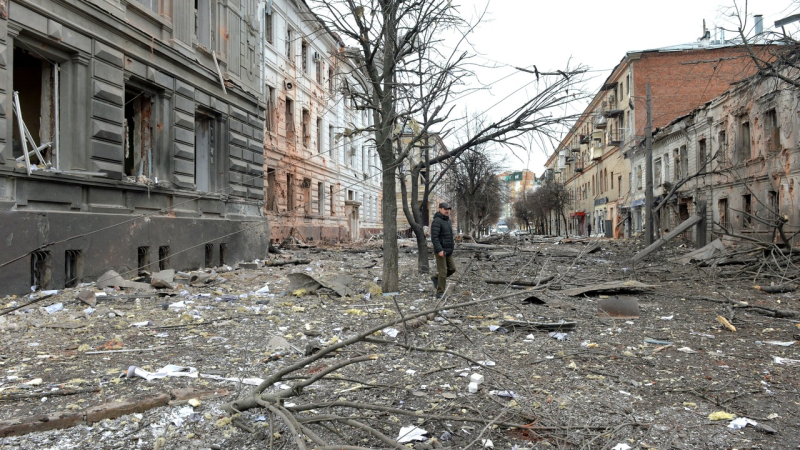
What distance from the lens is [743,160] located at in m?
18.8

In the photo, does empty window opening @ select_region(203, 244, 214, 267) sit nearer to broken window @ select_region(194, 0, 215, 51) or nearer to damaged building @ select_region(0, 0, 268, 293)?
damaged building @ select_region(0, 0, 268, 293)

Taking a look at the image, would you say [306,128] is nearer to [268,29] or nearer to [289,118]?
[289,118]

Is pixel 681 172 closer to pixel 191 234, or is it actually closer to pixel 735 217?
pixel 735 217

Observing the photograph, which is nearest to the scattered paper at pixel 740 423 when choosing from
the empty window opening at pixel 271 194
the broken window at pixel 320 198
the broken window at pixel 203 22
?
the broken window at pixel 203 22

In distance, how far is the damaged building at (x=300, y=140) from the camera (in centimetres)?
2019

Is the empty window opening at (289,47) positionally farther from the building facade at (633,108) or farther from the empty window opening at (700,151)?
the empty window opening at (700,151)

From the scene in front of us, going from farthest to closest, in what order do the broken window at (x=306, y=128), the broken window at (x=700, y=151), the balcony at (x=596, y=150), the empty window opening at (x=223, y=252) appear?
the balcony at (x=596, y=150), the broken window at (x=306, y=128), the broken window at (x=700, y=151), the empty window opening at (x=223, y=252)

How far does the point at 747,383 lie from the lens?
4.13 metres

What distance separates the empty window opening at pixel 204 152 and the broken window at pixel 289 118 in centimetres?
927

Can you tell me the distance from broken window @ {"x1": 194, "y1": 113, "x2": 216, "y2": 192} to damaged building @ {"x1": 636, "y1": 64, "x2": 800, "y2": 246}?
41.1 feet

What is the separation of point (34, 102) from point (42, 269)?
439 cm

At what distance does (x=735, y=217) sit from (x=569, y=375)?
1950 cm

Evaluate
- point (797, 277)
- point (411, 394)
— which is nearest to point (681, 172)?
point (797, 277)

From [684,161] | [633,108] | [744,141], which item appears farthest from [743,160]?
[633,108]
